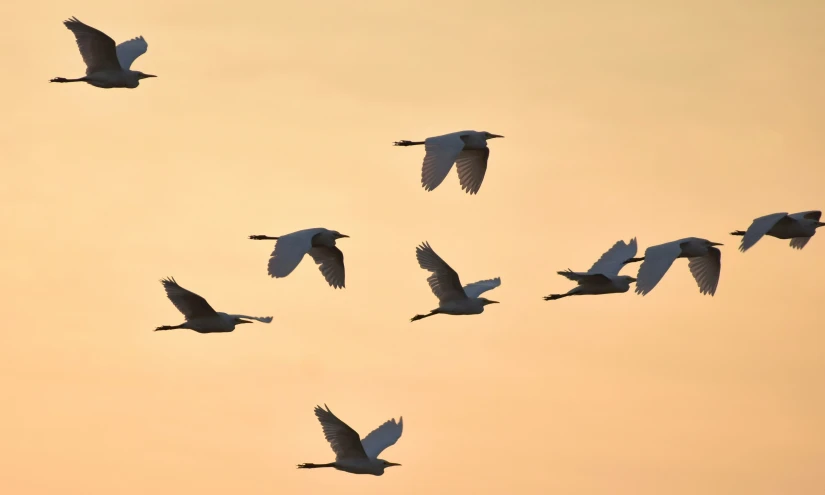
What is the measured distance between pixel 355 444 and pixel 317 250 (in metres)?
6.46

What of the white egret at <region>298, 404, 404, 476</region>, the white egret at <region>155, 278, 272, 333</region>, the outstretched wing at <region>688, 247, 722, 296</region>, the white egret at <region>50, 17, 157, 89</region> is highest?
the white egret at <region>50, 17, 157, 89</region>

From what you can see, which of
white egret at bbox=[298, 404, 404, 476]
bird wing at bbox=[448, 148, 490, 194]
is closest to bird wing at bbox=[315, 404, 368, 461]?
white egret at bbox=[298, 404, 404, 476]

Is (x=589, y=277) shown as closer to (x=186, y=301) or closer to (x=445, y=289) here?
(x=445, y=289)

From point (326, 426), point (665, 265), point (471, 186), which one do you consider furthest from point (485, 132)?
point (326, 426)

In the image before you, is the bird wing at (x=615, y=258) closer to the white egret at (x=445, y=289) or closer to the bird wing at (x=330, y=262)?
the white egret at (x=445, y=289)

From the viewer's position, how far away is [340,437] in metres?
33.7

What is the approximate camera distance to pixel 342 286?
39031mm

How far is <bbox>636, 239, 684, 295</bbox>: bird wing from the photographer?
109 feet

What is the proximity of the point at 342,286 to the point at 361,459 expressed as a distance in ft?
18.0

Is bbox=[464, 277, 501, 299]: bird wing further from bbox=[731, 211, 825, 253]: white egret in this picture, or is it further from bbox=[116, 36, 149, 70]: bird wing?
bbox=[116, 36, 149, 70]: bird wing

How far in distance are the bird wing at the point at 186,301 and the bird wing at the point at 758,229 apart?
11643 millimetres

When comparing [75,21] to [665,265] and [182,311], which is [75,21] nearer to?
[182,311]

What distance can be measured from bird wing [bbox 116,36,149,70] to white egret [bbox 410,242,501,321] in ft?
30.3

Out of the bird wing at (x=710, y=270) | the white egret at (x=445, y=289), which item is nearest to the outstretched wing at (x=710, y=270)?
the bird wing at (x=710, y=270)
